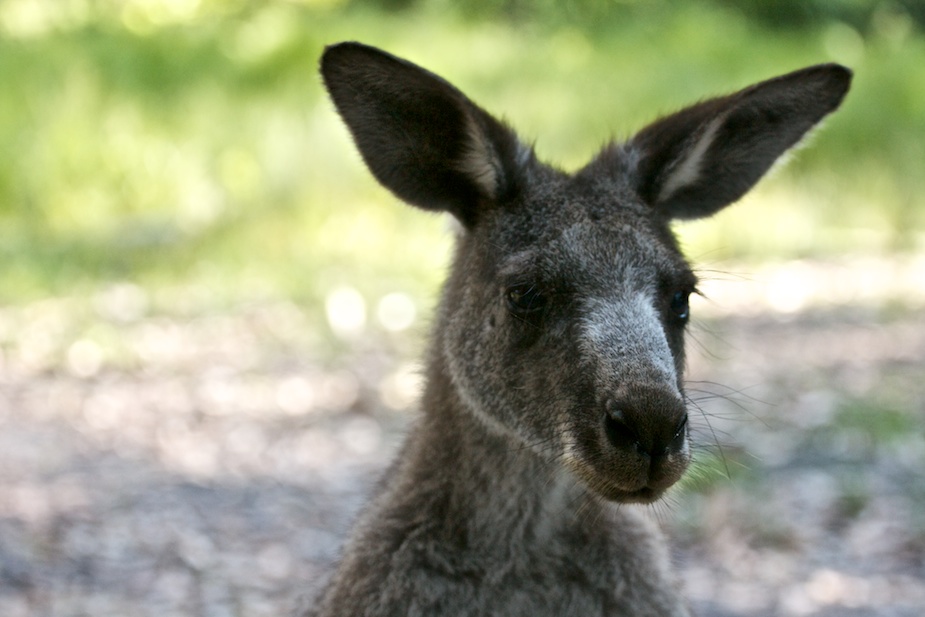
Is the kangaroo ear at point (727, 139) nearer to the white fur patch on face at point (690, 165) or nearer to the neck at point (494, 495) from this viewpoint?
the white fur patch on face at point (690, 165)

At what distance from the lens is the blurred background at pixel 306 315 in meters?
6.36

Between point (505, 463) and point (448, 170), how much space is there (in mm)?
908

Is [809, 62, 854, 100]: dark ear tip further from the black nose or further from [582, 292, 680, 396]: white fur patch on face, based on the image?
the black nose

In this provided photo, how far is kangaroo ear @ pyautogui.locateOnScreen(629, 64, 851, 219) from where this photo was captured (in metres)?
3.90

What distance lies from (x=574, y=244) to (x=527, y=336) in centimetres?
29

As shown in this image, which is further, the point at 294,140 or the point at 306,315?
the point at 294,140

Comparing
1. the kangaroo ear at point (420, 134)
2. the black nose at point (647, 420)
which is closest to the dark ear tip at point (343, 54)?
the kangaroo ear at point (420, 134)

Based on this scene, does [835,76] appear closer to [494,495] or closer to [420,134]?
[420,134]

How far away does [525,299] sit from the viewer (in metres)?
3.72

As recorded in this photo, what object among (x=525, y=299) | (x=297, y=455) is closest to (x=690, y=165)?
(x=525, y=299)

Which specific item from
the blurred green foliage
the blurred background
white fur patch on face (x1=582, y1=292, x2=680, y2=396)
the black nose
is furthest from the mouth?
the blurred green foliage

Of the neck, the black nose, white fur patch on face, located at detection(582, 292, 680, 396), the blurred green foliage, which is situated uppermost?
the blurred green foliage

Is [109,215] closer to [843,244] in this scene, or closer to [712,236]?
[712,236]

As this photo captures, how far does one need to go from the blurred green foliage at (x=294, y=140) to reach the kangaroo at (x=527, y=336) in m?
4.77
